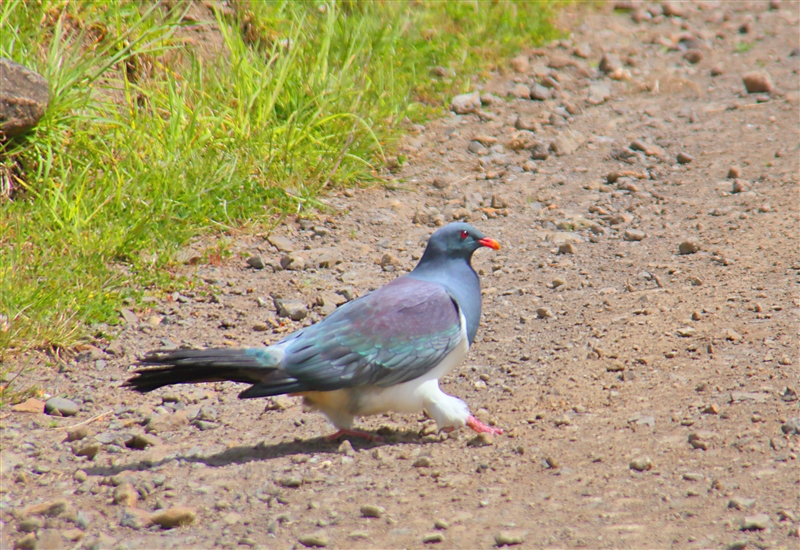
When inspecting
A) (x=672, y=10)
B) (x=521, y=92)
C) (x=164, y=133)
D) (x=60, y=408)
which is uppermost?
(x=672, y=10)

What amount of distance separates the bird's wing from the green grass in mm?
1430

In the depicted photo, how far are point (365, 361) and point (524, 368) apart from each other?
1.01 metres

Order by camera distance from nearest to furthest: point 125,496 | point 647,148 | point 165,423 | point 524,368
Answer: point 125,496
point 165,423
point 524,368
point 647,148

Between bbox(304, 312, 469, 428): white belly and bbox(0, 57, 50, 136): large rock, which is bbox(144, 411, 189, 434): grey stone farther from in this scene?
bbox(0, 57, 50, 136): large rock

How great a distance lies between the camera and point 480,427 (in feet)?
12.5

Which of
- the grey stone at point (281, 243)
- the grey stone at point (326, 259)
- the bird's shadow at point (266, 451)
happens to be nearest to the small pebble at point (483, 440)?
the bird's shadow at point (266, 451)

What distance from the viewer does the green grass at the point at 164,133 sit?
477 cm

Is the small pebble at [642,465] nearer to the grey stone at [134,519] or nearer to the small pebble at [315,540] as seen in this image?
the small pebble at [315,540]

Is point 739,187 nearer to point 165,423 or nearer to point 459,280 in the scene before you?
point 459,280

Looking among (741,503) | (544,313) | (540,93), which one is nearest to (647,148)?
(540,93)

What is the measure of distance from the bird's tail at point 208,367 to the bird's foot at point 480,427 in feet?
2.65

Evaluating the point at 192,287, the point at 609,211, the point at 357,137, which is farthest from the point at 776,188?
the point at 192,287

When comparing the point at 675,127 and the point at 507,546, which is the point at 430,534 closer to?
the point at 507,546

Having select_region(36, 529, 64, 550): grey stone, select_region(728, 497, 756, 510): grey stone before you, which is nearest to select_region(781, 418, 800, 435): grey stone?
select_region(728, 497, 756, 510): grey stone
